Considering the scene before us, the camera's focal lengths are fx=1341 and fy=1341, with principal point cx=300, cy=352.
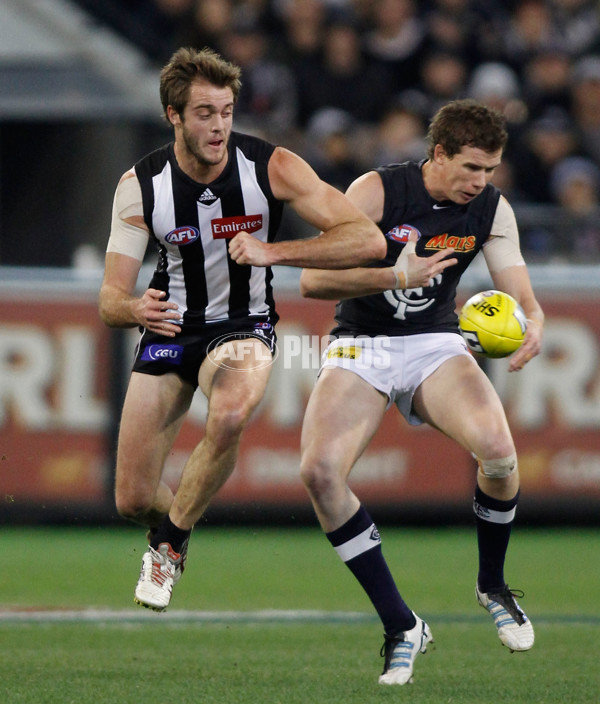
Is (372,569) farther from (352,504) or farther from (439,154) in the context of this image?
(439,154)

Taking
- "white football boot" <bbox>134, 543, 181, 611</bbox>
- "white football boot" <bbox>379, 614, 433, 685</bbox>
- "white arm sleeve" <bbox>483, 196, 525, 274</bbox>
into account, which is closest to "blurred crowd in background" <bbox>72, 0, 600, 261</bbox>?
"white arm sleeve" <bbox>483, 196, 525, 274</bbox>

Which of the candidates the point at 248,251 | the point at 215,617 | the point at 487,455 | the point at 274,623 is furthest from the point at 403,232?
the point at 215,617

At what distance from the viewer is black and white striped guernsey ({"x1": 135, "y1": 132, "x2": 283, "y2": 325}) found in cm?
657

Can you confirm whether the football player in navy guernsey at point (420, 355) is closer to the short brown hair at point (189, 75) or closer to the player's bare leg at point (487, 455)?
the player's bare leg at point (487, 455)

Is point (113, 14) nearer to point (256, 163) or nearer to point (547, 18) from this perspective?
point (547, 18)

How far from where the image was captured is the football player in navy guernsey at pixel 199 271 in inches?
250

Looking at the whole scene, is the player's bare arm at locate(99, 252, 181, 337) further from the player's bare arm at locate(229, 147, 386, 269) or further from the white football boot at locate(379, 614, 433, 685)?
the white football boot at locate(379, 614, 433, 685)

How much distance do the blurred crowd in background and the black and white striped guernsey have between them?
5558mm

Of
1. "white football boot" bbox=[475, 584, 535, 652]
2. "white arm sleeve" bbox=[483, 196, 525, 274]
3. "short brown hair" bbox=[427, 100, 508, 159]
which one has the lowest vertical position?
"white football boot" bbox=[475, 584, 535, 652]

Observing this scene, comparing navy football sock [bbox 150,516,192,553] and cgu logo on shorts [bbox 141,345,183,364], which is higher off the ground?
cgu logo on shorts [bbox 141,345,183,364]

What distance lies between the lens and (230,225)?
660cm

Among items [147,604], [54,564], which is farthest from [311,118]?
[147,604]

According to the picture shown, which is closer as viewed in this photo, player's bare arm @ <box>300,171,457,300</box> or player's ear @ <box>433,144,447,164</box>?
player's bare arm @ <box>300,171,457,300</box>

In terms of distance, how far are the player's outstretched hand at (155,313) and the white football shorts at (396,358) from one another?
0.92 m
